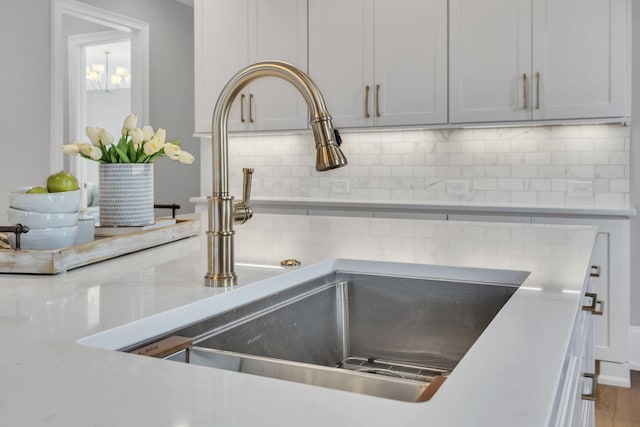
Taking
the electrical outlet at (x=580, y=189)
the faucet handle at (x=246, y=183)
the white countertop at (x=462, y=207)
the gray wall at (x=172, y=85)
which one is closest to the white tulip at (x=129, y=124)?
the faucet handle at (x=246, y=183)

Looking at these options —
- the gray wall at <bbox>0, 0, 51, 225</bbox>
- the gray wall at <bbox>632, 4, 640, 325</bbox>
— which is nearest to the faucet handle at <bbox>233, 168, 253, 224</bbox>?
the gray wall at <bbox>632, 4, 640, 325</bbox>

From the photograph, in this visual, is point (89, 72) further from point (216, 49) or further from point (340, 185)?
point (340, 185)

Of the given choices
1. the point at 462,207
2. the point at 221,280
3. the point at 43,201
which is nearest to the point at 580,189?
the point at 462,207

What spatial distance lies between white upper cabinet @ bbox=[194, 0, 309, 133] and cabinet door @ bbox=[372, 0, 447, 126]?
53cm

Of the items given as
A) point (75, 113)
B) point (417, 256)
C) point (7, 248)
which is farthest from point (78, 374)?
point (75, 113)

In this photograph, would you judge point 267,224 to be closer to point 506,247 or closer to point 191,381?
point 506,247

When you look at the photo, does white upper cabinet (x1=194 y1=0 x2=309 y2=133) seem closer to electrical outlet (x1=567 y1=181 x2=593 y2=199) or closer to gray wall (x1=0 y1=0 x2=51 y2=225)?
gray wall (x1=0 y1=0 x2=51 y2=225)

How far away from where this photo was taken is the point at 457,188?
12.6ft

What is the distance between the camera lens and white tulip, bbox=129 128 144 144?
61.0 inches

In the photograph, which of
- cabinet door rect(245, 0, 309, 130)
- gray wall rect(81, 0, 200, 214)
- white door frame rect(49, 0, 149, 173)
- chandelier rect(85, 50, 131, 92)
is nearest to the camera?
cabinet door rect(245, 0, 309, 130)

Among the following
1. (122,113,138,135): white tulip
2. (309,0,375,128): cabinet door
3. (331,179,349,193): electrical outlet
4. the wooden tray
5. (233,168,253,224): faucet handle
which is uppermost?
(309,0,375,128): cabinet door

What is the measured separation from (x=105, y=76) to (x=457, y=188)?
293 inches

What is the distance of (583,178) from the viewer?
3529 millimetres

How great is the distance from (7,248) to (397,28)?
2.90m
